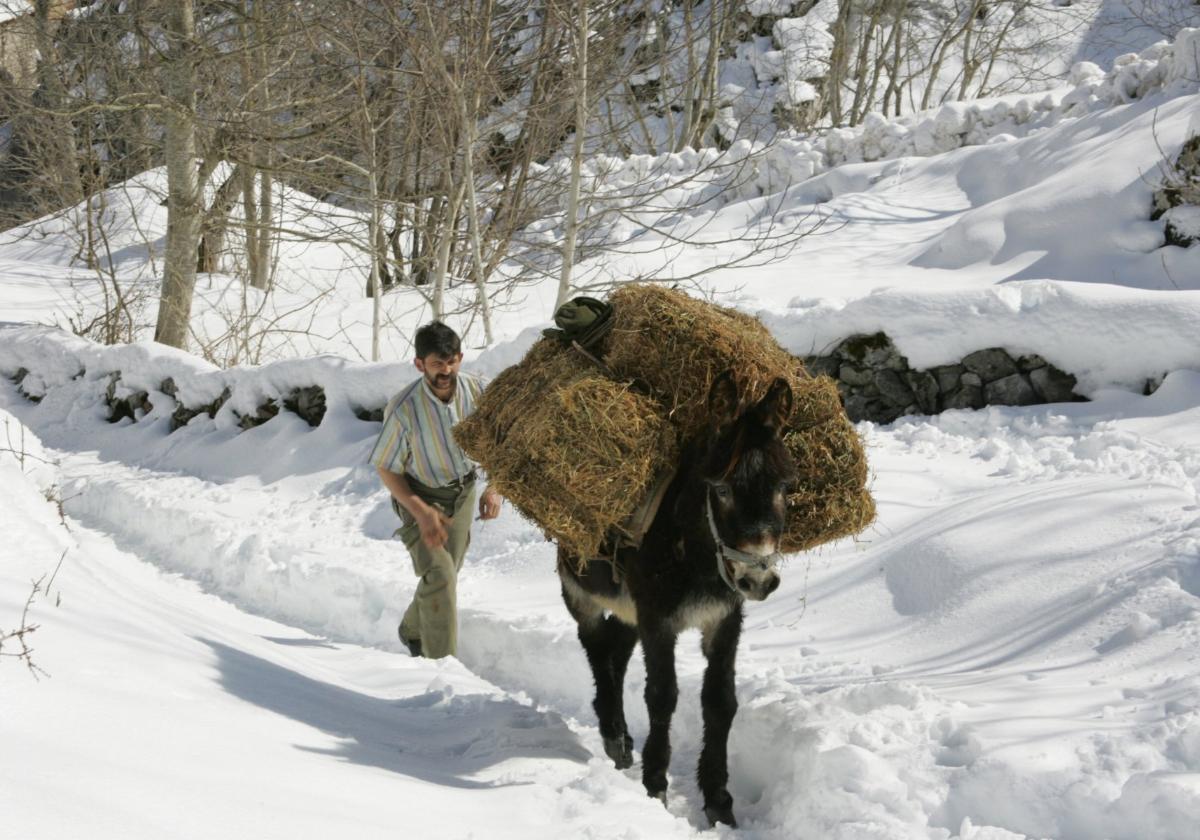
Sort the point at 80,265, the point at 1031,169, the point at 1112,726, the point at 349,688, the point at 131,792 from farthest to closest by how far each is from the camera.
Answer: the point at 80,265
the point at 1031,169
the point at 349,688
the point at 1112,726
the point at 131,792

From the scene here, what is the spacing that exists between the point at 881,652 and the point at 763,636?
750 millimetres

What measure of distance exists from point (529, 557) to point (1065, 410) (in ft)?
13.3

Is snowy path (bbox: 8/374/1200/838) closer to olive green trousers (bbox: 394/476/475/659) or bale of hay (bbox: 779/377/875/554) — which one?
olive green trousers (bbox: 394/476/475/659)

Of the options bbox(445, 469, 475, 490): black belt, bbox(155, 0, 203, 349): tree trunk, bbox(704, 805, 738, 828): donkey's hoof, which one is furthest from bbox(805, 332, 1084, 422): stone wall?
bbox(155, 0, 203, 349): tree trunk

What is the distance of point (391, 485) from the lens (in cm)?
545

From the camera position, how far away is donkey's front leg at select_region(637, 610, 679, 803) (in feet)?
13.1

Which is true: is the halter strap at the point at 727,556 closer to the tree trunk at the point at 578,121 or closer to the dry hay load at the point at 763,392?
the dry hay load at the point at 763,392

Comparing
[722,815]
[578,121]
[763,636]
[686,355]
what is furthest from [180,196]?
[722,815]

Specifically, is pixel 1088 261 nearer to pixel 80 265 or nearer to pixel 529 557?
pixel 529 557

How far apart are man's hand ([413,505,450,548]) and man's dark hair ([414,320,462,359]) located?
31.9 inches

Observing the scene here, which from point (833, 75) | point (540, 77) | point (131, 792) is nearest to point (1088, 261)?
point (540, 77)

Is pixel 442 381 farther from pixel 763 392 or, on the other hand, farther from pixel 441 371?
pixel 763 392

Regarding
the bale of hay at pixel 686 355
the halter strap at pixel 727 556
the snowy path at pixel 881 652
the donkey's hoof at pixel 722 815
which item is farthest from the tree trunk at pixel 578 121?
the donkey's hoof at pixel 722 815

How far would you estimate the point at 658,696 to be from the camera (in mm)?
4062
